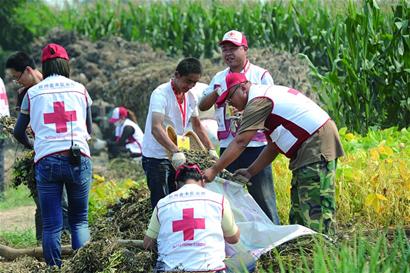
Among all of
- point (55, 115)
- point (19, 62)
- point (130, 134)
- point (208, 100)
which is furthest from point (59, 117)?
point (130, 134)

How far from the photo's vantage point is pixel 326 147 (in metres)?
7.48

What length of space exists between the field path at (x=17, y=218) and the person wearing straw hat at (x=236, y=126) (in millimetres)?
3168

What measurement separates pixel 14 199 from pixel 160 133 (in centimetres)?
542

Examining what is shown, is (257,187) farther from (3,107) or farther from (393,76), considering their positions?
(393,76)

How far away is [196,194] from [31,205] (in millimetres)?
7327

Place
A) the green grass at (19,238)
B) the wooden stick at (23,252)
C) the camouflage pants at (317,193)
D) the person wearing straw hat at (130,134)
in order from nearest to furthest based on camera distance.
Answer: the camouflage pants at (317,193) → the wooden stick at (23,252) → the green grass at (19,238) → the person wearing straw hat at (130,134)

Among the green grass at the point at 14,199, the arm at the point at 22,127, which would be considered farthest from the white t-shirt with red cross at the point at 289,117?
the green grass at the point at 14,199

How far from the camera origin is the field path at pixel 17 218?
11.3 meters

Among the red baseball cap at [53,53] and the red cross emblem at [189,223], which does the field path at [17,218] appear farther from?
the red cross emblem at [189,223]

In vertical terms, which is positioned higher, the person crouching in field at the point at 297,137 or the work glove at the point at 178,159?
the person crouching in field at the point at 297,137

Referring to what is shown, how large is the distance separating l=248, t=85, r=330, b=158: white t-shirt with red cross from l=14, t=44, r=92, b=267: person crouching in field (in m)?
1.49

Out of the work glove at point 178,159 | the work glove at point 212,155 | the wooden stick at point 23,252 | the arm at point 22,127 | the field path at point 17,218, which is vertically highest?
the arm at point 22,127

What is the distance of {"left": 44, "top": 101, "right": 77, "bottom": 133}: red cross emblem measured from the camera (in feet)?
25.6

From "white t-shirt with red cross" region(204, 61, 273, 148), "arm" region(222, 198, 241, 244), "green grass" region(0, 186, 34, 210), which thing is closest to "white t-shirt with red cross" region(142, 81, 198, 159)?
"white t-shirt with red cross" region(204, 61, 273, 148)
